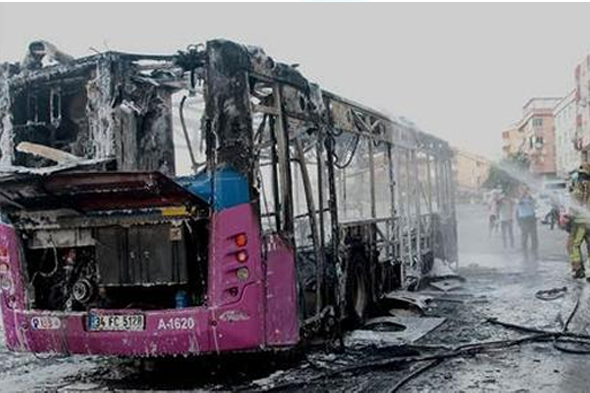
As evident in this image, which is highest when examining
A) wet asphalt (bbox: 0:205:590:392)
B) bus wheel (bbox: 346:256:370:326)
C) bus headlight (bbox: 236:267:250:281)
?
bus headlight (bbox: 236:267:250:281)

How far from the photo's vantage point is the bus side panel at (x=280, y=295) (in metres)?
5.80

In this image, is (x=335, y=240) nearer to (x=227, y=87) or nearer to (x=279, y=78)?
(x=279, y=78)

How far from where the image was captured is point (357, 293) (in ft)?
28.2

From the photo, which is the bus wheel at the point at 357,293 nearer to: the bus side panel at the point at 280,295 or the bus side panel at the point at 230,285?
the bus side panel at the point at 280,295

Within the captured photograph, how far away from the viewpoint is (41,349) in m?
6.06

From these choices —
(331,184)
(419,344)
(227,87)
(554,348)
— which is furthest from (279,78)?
(554,348)

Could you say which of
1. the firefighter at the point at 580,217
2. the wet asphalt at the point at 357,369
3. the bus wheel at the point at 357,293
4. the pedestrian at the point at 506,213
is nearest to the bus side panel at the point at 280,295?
the wet asphalt at the point at 357,369

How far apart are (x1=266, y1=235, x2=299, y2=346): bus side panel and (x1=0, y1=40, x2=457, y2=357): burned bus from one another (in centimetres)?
2

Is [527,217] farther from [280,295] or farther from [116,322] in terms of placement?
[116,322]

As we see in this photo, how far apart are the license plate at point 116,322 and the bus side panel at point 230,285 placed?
2.06 ft

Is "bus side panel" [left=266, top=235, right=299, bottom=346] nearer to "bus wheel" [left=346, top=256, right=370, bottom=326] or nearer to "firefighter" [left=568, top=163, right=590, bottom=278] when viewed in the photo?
"bus wheel" [left=346, top=256, right=370, bottom=326]

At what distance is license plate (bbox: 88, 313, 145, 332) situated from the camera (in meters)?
5.64

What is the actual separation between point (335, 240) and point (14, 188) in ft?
11.2

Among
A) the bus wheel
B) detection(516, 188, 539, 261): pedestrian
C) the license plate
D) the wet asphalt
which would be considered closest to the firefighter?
the wet asphalt
